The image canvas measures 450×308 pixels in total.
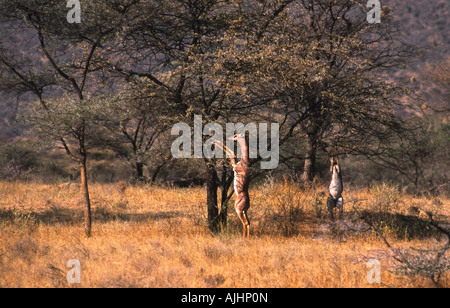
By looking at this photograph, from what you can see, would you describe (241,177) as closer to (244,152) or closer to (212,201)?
(244,152)

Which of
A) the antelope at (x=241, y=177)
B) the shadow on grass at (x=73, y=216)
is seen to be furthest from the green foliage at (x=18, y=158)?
the antelope at (x=241, y=177)

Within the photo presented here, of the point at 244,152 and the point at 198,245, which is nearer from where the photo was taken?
the point at 198,245

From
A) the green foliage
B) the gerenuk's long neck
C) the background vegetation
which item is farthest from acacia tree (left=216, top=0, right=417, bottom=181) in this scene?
the green foliage

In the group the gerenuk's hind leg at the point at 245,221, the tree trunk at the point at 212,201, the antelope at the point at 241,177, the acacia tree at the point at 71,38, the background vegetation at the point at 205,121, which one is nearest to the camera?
the background vegetation at the point at 205,121

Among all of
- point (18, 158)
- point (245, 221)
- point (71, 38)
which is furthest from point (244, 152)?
point (18, 158)

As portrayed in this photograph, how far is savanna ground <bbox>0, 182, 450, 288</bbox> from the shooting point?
6.02 metres

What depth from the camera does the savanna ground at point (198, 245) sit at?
6.02 metres

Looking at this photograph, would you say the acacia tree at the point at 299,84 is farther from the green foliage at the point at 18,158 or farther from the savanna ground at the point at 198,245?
the green foliage at the point at 18,158

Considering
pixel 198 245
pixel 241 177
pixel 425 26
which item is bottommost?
pixel 198 245

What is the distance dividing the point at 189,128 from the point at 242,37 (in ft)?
Result: 7.31

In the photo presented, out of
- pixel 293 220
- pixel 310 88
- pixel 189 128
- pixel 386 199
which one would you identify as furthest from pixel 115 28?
pixel 386 199

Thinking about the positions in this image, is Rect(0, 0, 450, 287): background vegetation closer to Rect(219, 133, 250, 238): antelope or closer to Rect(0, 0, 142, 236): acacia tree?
Rect(0, 0, 142, 236): acacia tree

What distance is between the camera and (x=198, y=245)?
24.9 feet
